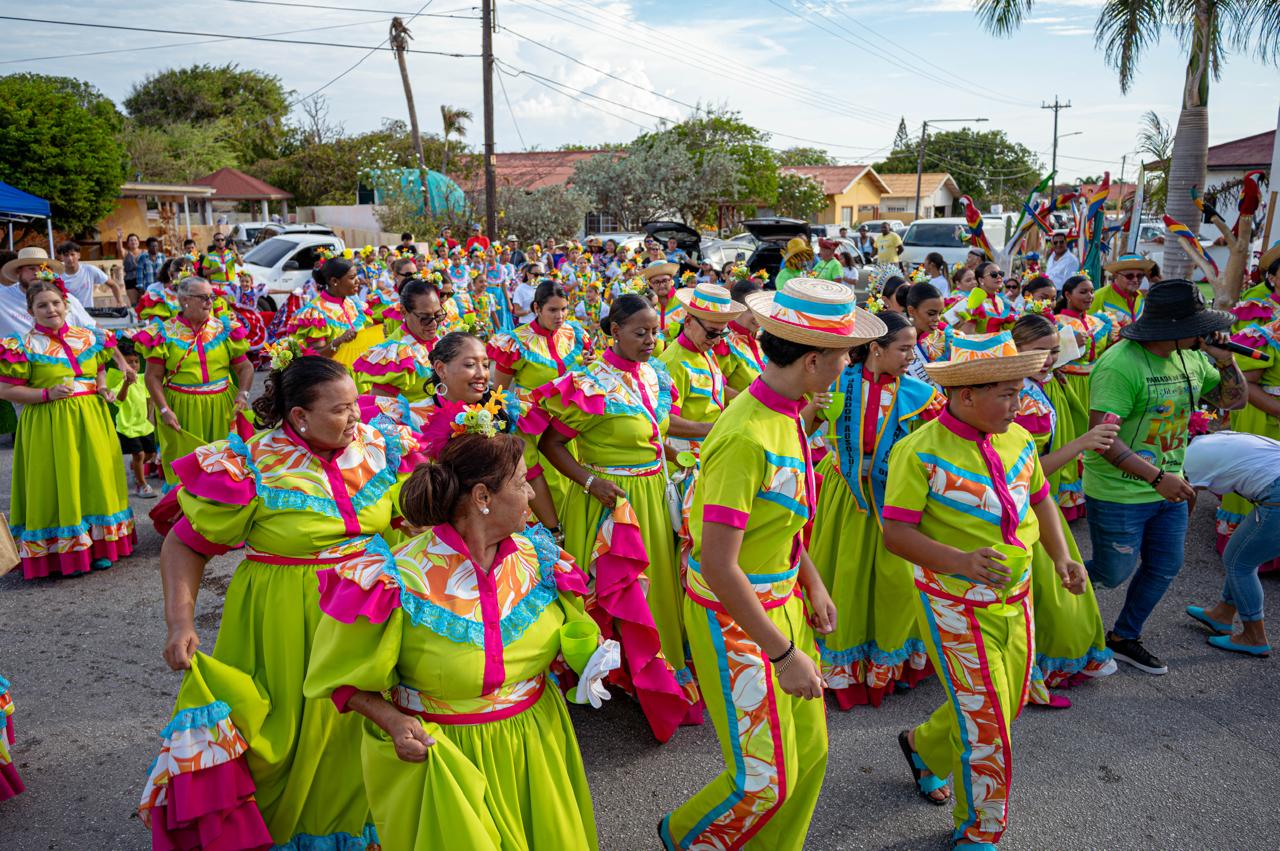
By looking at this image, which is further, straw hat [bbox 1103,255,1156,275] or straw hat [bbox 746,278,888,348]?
straw hat [bbox 1103,255,1156,275]

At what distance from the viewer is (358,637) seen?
7.73 ft

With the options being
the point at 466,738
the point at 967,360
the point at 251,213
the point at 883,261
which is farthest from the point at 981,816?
the point at 251,213

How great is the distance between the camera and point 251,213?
1748 inches

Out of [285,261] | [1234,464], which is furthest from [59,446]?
[285,261]

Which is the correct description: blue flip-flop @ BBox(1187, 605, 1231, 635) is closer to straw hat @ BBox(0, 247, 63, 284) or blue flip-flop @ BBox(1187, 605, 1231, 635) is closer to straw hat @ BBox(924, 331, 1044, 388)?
straw hat @ BBox(924, 331, 1044, 388)

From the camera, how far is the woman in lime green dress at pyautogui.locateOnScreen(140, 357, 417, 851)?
2955 mm

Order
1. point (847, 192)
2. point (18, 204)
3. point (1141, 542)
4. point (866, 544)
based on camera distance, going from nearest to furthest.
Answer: point (866, 544)
point (1141, 542)
point (18, 204)
point (847, 192)

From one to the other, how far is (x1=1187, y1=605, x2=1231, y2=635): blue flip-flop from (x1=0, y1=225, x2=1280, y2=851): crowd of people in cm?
3

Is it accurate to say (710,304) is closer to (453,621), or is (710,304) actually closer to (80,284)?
(453,621)

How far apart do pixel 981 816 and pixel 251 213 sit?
155 ft

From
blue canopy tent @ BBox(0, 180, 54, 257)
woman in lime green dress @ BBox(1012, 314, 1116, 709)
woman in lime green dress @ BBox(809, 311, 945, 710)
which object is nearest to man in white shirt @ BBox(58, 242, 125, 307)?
woman in lime green dress @ BBox(809, 311, 945, 710)

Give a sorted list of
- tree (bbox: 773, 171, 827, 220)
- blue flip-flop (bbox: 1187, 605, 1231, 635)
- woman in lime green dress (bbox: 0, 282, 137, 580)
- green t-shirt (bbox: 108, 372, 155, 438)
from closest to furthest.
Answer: blue flip-flop (bbox: 1187, 605, 1231, 635), woman in lime green dress (bbox: 0, 282, 137, 580), green t-shirt (bbox: 108, 372, 155, 438), tree (bbox: 773, 171, 827, 220)

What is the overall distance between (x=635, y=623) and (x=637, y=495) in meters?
0.76

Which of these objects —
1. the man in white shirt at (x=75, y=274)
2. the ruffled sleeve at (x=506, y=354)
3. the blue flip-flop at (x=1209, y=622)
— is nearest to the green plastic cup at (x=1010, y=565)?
the blue flip-flop at (x=1209, y=622)
